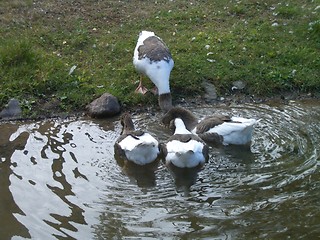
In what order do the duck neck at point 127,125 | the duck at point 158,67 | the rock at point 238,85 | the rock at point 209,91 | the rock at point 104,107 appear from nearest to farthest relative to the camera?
1. the duck neck at point 127,125
2. the rock at point 104,107
3. the duck at point 158,67
4. the rock at point 209,91
5. the rock at point 238,85

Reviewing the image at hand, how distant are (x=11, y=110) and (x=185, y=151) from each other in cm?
355

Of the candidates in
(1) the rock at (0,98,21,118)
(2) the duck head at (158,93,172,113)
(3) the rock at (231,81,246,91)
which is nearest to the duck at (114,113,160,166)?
(2) the duck head at (158,93,172,113)

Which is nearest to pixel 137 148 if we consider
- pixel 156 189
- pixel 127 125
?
pixel 156 189

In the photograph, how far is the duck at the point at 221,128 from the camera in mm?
7848

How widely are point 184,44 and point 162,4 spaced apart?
2504mm

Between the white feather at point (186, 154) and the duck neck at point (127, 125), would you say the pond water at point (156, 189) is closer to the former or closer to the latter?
the white feather at point (186, 154)

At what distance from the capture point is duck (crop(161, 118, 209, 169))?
7.16m

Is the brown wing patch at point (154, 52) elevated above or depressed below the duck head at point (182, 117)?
above

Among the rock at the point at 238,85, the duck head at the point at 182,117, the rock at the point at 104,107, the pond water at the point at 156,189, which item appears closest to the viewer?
the pond water at the point at 156,189

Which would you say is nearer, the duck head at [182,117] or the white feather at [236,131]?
the white feather at [236,131]

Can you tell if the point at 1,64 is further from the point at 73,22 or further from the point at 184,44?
the point at 184,44

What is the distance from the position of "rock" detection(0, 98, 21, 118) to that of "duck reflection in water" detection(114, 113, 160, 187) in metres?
2.33

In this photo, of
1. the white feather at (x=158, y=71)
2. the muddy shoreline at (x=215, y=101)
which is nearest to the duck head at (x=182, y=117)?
the white feather at (x=158, y=71)

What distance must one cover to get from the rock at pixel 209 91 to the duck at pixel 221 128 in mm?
1230
